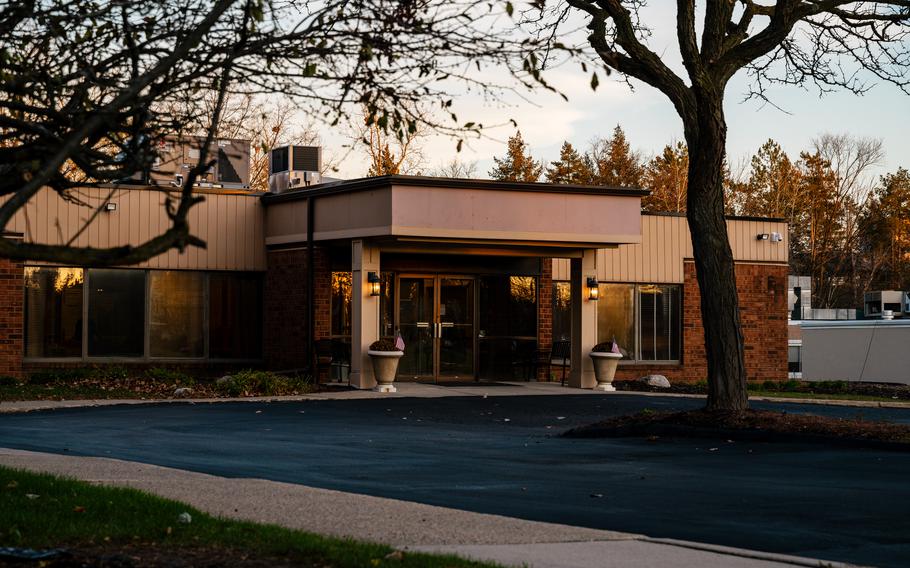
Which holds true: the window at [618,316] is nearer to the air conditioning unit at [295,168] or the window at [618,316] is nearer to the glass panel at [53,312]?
the air conditioning unit at [295,168]

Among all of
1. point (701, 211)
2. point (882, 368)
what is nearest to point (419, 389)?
point (701, 211)

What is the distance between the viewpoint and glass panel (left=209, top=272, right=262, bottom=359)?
98.4ft

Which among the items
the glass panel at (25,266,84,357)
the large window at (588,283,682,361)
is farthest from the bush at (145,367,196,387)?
the large window at (588,283,682,361)

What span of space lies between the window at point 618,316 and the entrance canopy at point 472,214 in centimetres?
420

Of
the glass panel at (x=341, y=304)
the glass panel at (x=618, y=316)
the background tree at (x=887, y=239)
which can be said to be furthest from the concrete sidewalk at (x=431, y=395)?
the background tree at (x=887, y=239)

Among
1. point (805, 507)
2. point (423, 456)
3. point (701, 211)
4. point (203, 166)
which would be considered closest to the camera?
point (203, 166)

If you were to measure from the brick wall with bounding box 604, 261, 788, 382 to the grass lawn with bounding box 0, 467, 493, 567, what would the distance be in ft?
78.5

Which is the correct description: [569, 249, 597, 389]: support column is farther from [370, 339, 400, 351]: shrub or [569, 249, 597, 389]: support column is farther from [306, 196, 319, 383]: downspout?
[306, 196, 319, 383]: downspout

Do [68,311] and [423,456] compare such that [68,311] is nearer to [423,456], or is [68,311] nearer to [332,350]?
[332,350]

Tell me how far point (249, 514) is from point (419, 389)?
696 inches

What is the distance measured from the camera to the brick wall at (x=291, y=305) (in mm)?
28562

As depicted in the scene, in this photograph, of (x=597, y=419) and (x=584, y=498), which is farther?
(x=597, y=419)

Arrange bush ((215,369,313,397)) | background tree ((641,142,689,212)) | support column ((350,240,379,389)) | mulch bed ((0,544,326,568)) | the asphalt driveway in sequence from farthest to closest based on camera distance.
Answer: background tree ((641,142,689,212)), support column ((350,240,379,389)), bush ((215,369,313,397)), the asphalt driveway, mulch bed ((0,544,326,568))

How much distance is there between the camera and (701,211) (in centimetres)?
1838
